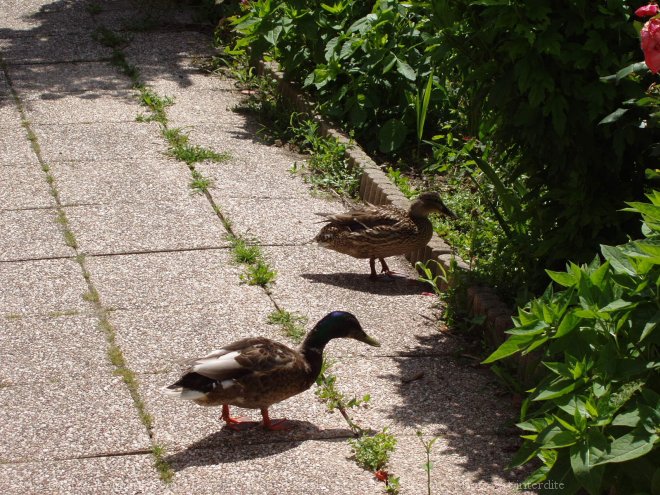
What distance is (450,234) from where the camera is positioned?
775cm

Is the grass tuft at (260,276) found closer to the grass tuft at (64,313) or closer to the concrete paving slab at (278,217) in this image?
the concrete paving slab at (278,217)

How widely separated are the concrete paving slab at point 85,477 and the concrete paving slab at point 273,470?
0.14 metres

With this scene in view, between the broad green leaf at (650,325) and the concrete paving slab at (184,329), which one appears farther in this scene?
the concrete paving slab at (184,329)

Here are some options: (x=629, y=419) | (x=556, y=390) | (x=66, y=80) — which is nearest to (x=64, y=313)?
(x=556, y=390)

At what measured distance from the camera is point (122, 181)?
27.8ft

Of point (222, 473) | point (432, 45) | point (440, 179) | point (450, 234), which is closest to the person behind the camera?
point (222, 473)

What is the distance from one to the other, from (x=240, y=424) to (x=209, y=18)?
8.31 m

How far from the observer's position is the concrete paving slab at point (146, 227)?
24.3 feet

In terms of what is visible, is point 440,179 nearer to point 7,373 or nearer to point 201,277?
point 201,277

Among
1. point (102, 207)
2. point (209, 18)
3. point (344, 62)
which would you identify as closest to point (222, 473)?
point (102, 207)

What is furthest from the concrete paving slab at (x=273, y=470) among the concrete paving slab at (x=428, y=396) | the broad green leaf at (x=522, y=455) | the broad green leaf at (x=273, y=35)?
the broad green leaf at (x=273, y=35)

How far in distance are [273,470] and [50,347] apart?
1740 millimetres

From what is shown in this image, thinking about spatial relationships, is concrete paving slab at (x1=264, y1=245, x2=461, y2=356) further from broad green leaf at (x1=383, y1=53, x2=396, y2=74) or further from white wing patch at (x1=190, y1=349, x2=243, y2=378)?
broad green leaf at (x1=383, y1=53, x2=396, y2=74)

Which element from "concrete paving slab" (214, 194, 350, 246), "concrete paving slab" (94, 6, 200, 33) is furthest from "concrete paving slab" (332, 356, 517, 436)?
"concrete paving slab" (94, 6, 200, 33)
